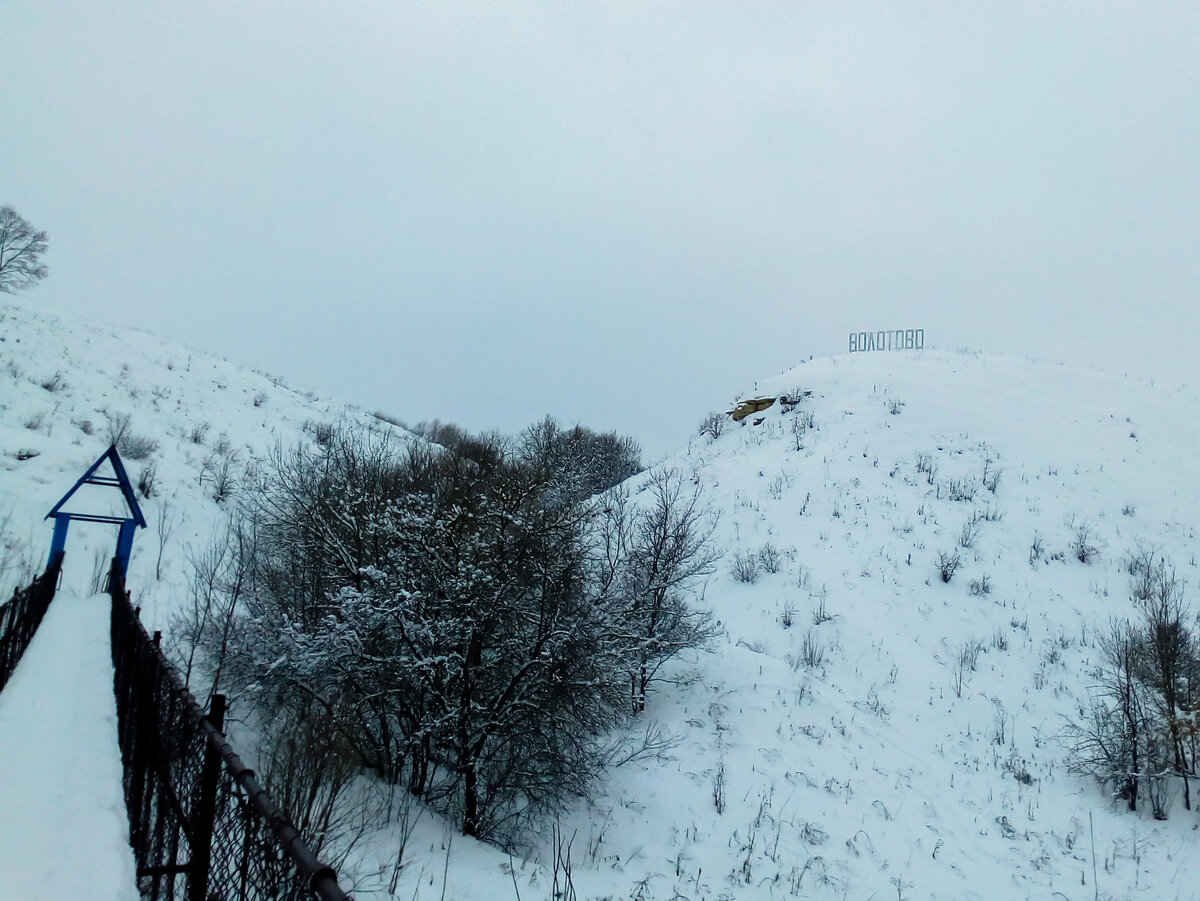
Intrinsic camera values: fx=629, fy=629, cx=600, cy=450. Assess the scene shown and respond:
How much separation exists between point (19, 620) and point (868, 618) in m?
14.6

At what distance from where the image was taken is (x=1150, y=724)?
9383mm

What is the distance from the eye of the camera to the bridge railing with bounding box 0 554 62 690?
24.0ft

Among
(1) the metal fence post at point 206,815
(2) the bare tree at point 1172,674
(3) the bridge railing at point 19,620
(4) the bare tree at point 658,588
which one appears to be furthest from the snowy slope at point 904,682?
(3) the bridge railing at point 19,620

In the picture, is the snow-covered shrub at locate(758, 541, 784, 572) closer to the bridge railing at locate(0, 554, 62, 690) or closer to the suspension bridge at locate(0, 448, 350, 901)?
the suspension bridge at locate(0, 448, 350, 901)

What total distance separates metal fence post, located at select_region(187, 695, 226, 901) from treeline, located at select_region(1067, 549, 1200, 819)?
11490 millimetres

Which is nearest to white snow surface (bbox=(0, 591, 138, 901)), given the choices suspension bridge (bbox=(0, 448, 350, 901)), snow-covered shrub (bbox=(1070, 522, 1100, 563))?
suspension bridge (bbox=(0, 448, 350, 901))

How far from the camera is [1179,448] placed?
1998 centimetres

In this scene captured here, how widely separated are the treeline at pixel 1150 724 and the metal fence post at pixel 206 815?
11.5m

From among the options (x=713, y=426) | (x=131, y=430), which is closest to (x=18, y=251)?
(x=131, y=430)

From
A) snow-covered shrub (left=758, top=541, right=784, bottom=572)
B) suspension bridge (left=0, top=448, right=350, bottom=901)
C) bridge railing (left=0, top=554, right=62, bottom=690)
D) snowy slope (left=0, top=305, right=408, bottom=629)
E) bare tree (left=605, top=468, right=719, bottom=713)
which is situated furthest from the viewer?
snow-covered shrub (left=758, top=541, right=784, bottom=572)

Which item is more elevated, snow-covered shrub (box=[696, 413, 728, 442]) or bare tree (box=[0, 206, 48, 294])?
bare tree (box=[0, 206, 48, 294])

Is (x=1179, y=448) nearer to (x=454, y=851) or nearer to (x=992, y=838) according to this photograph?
(x=992, y=838)

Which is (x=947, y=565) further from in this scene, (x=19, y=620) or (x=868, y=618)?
(x=19, y=620)

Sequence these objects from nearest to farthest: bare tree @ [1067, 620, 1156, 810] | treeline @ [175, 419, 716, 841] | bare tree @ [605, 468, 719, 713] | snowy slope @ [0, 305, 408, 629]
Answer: treeline @ [175, 419, 716, 841] < bare tree @ [1067, 620, 1156, 810] < bare tree @ [605, 468, 719, 713] < snowy slope @ [0, 305, 408, 629]
